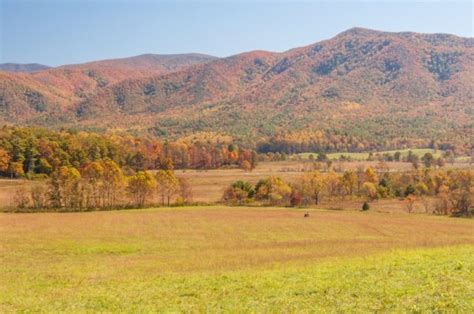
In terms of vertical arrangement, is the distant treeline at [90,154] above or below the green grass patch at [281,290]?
above

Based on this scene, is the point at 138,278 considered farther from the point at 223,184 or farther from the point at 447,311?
the point at 223,184

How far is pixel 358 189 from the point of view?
108562mm

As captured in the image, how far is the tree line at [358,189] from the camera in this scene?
310 ft

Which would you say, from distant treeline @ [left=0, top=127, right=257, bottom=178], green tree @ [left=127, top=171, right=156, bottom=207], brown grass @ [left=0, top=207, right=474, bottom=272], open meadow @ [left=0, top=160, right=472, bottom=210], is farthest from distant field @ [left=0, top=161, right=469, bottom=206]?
brown grass @ [left=0, top=207, right=474, bottom=272]

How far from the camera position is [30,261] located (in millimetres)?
37719

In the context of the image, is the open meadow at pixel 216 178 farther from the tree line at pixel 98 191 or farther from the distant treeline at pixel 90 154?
the distant treeline at pixel 90 154

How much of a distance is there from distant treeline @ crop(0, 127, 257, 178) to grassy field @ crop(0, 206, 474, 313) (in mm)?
50227

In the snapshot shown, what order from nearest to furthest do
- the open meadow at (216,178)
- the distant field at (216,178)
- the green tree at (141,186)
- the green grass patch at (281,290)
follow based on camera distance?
the green grass patch at (281,290) < the green tree at (141,186) < the open meadow at (216,178) < the distant field at (216,178)

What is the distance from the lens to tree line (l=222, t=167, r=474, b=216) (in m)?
94.4

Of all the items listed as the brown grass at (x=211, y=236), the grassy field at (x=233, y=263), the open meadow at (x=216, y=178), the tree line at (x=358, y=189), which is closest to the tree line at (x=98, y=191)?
the open meadow at (x=216, y=178)

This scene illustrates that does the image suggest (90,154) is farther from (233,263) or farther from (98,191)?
(233,263)

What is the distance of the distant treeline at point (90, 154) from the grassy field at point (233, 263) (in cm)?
5023

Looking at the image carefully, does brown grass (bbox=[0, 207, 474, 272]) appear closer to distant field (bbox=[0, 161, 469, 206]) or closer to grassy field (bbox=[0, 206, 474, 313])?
grassy field (bbox=[0, 206, 474, 313])

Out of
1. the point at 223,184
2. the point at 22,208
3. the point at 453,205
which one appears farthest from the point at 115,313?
the point at 223,184
